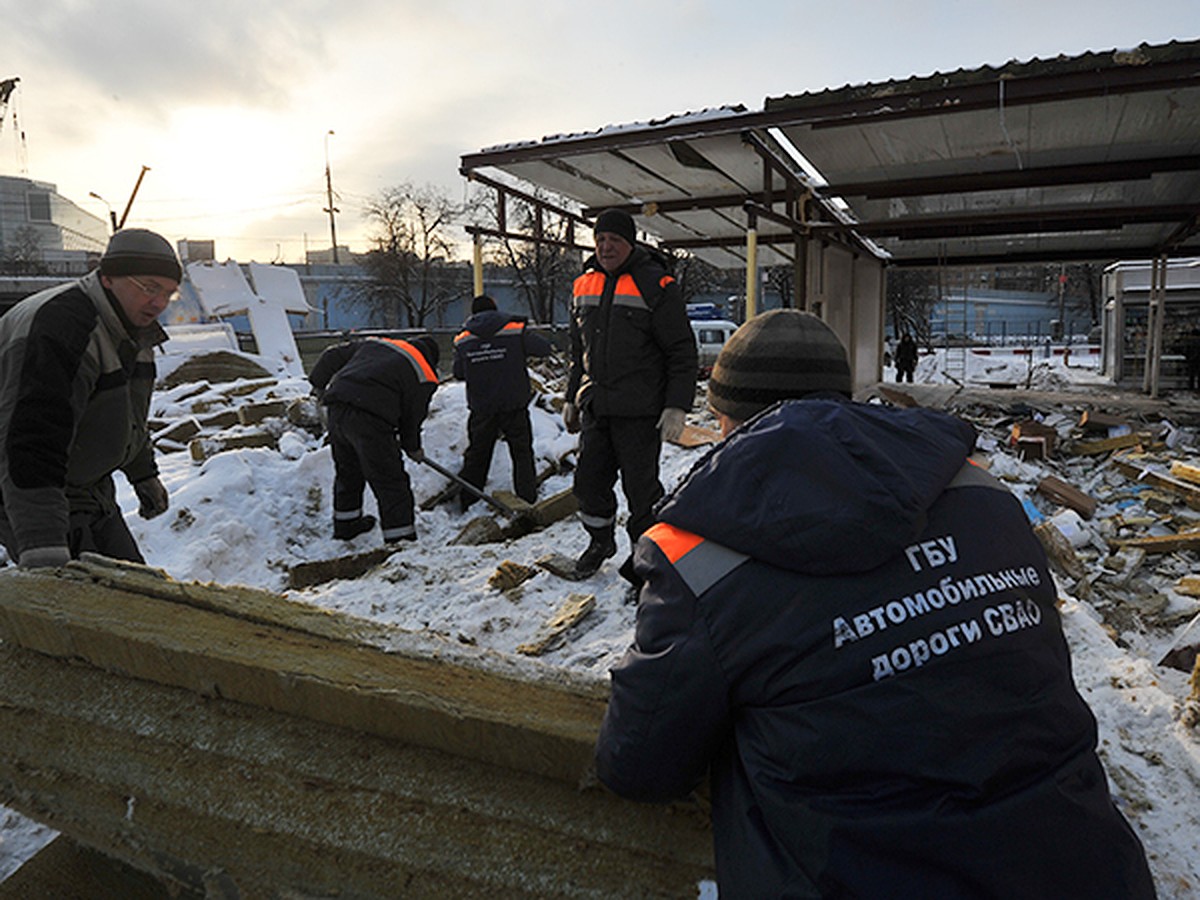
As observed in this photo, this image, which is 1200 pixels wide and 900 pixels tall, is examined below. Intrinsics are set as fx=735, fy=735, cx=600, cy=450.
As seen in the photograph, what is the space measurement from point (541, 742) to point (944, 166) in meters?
8.94

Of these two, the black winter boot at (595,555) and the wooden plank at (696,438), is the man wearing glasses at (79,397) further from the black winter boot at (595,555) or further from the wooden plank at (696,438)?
the wooden plank at (696,438)

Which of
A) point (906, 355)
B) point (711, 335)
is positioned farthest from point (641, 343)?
point (711, 335)

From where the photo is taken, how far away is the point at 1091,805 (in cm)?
104

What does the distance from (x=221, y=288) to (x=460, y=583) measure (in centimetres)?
1352

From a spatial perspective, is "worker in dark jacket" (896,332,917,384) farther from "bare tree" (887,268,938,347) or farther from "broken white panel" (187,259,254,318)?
"bare tree" (887,268,938,347)

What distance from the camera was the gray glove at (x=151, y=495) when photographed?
338cm

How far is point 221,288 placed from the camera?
15.2 metres

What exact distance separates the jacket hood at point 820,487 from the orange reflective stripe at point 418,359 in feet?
15.4

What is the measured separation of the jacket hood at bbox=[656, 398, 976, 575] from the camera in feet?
3.37

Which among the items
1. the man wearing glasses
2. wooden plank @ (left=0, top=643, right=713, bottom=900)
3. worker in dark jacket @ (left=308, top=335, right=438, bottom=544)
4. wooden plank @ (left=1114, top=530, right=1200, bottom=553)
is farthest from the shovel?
wooden plank @ (left=1114, top=530, right=1200, bottom=553)

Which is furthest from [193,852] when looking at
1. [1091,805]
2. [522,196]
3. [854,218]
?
[854,218]

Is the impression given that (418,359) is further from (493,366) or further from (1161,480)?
(1161,480)

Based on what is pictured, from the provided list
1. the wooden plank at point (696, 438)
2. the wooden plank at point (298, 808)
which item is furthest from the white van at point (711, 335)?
the wooden plank at point (298, 808)

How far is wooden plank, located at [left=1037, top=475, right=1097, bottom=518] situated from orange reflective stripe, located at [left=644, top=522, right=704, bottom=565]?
21.1 ft
